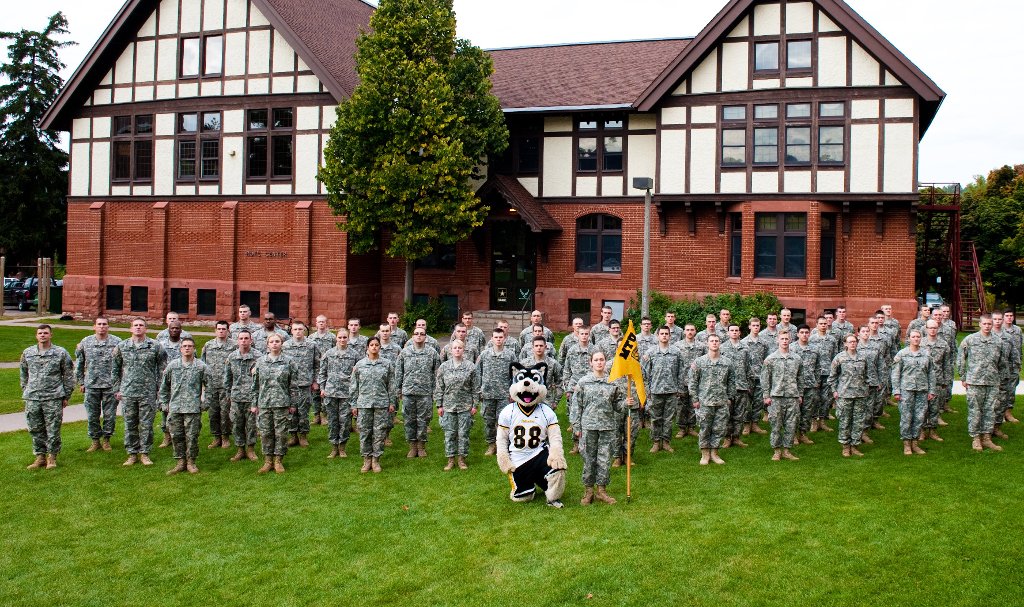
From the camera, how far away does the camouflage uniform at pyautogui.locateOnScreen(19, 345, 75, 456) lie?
13.0 meters

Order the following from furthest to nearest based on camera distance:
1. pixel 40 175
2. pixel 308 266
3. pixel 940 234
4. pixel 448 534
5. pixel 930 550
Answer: pixel 40 175 < pixel 940 234 < pixel 308 266 < pixel 448 534 < pixel 930 550

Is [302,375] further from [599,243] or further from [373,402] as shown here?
[599,243]

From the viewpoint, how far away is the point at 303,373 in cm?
1488

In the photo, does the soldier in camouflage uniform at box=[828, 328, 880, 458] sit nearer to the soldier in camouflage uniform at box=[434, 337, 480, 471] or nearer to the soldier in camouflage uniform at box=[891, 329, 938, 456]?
the soldier in camouflage uniform at box=[891, 329, 938, 456]

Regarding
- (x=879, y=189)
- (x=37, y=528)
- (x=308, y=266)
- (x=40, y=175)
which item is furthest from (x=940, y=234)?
(x=40, y=175)

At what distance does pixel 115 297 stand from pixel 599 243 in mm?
19676

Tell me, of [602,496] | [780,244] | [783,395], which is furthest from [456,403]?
[780,244]

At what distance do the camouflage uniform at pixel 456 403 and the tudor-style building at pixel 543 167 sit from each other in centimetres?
1569

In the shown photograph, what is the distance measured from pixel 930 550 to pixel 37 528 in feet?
33.6

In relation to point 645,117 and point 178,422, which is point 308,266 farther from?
point 178,422

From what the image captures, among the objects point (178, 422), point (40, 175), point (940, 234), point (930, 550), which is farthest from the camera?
Result: point (40, 175)

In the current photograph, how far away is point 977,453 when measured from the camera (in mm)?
13500

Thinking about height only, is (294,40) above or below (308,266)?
above

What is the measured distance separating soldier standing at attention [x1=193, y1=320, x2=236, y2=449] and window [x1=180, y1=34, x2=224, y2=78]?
68.0ft
